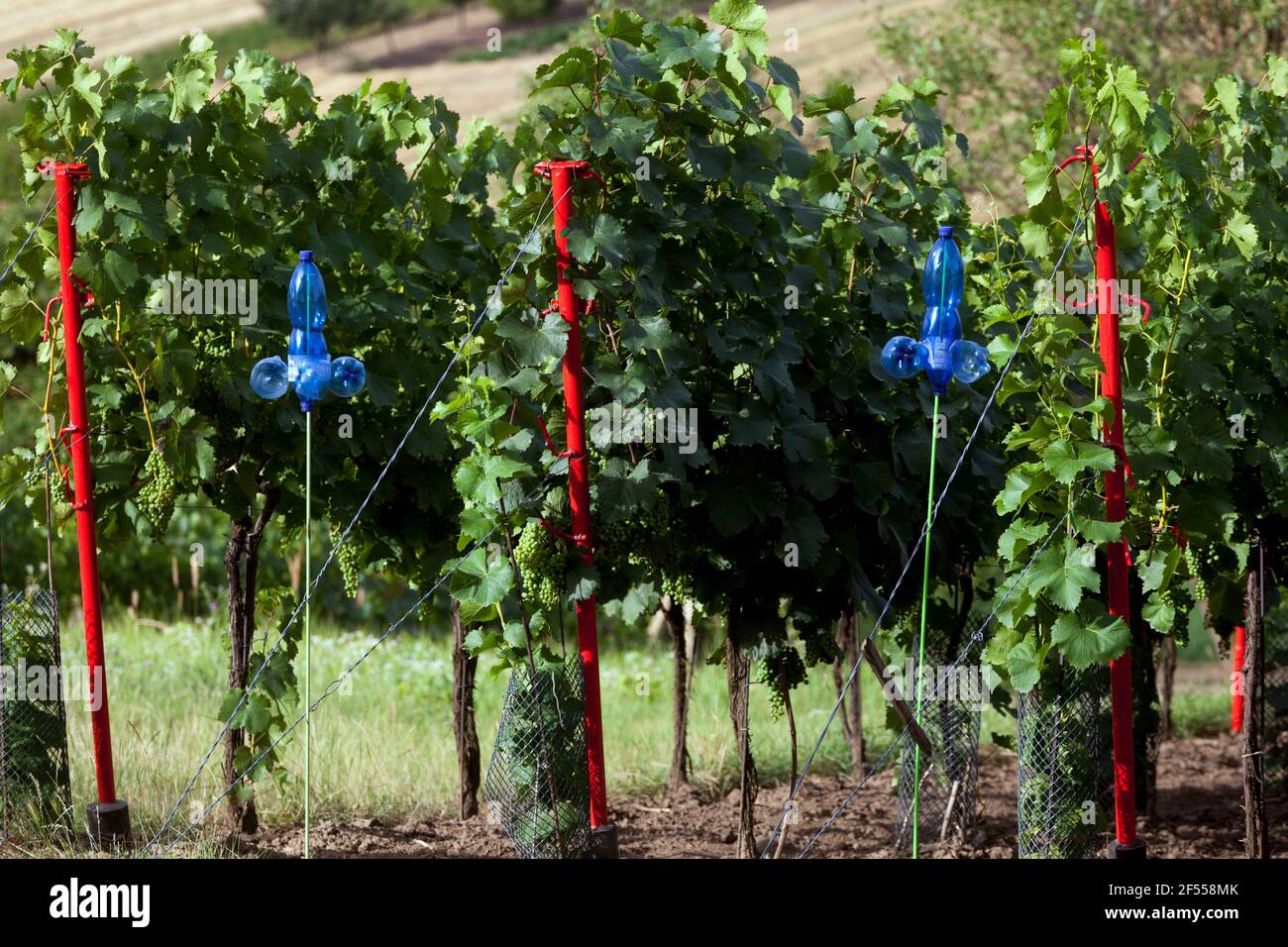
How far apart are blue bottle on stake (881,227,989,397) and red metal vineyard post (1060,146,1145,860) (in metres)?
0.31

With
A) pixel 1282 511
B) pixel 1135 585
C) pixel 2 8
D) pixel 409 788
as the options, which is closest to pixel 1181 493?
pixel 1282 511

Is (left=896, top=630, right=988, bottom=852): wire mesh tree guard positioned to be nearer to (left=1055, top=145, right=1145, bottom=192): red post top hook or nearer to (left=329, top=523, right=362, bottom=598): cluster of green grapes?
(left=1055, top=145, right=1145, bottom=192): red post top hook

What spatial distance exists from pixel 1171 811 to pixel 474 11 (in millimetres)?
25062

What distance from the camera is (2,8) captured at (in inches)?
1013

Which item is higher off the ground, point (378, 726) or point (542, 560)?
point (542, 560)

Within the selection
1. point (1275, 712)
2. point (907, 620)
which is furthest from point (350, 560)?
point (1275, 712)

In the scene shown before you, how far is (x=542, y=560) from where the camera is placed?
12.9 ft

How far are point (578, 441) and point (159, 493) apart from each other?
1.24m

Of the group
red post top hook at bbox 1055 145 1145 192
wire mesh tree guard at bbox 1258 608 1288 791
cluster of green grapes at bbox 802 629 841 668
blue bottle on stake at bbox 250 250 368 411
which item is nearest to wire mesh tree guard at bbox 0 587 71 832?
blue bottle on stake at bbox 250 250 368 411

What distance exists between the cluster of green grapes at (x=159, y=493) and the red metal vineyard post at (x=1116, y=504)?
2.49 m

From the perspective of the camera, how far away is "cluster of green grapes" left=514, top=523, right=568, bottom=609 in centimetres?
392

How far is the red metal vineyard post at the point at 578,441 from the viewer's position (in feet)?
13.1

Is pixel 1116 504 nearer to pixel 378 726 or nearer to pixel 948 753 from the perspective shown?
pixel 948 753
